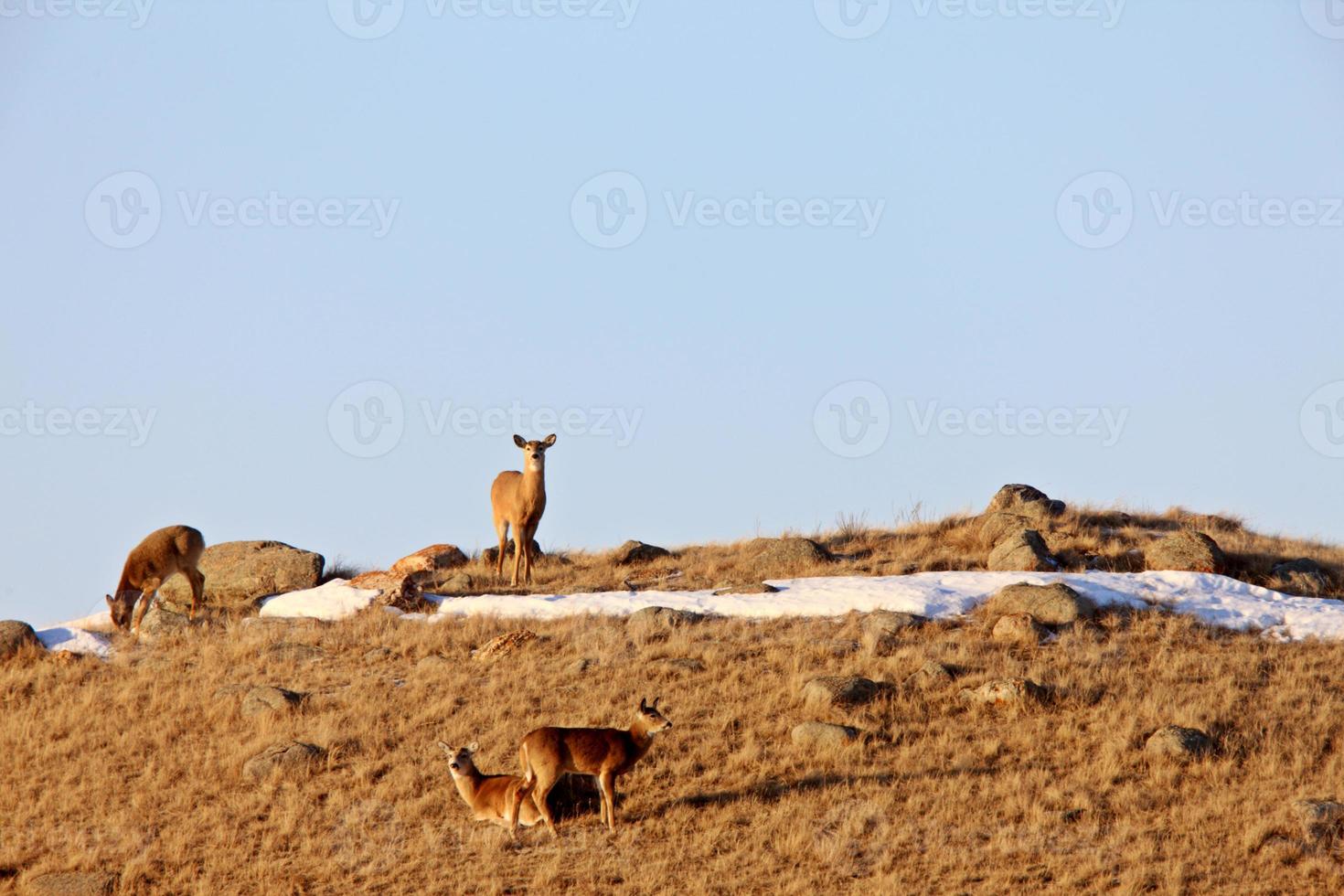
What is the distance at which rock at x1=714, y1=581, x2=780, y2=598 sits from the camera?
23.5m

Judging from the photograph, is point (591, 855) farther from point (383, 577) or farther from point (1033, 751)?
point (383, 577)

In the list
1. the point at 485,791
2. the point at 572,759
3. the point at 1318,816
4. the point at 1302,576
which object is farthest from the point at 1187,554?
the point at 485,791

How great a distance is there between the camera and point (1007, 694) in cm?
1783

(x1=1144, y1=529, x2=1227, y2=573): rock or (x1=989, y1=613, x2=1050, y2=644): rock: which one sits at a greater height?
(x1=1144, y1=529, x2=1227, y2=573): rock

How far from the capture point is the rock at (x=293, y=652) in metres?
21.0

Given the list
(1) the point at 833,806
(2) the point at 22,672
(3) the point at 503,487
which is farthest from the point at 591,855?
(3) the point at 503,487

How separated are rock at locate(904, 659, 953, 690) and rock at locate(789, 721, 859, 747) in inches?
80.1

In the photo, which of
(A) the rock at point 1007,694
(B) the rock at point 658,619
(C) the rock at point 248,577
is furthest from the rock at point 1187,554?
(C) the rock at point 248,577

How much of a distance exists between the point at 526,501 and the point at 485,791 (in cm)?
1189

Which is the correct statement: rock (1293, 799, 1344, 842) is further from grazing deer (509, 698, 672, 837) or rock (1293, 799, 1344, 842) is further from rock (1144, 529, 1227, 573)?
rock (1144, 529, 1227, 573)

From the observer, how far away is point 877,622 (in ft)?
69.1

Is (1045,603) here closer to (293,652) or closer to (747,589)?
(747,589)

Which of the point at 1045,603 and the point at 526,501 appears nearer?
the point at 1045,603

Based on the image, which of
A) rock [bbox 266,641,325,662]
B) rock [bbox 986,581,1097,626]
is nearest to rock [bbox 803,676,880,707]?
rock [bbox 986,581,1097,626]
